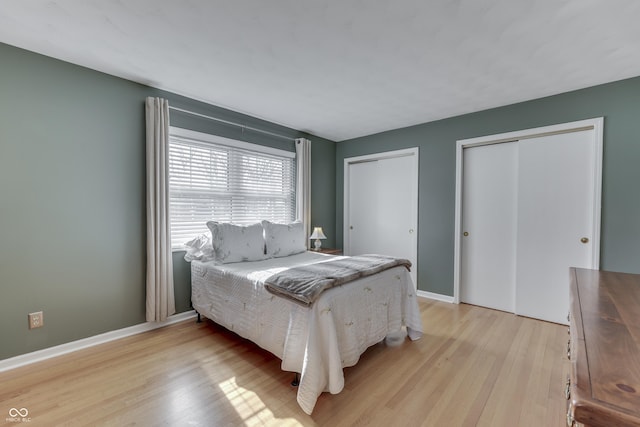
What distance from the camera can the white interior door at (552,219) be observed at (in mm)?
2756

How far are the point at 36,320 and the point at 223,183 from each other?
200cm

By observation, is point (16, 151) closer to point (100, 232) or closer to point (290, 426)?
point (100, 232)

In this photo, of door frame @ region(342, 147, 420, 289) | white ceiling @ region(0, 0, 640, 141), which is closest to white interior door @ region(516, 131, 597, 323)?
white ceiling @ region(0, 0, 640, 141)

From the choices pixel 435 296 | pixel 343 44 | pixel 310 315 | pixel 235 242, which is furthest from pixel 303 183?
pixel 310 315

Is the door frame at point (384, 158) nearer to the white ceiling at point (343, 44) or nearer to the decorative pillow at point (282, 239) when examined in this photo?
the white ceiling at point (343, 44)

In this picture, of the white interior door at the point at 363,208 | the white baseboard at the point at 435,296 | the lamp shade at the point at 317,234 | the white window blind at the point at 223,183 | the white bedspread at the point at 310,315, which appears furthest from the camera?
the white interior door at the point at 363,208

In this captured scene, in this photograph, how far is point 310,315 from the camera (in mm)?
1729

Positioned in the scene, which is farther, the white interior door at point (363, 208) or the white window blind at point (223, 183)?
the white interior door at point (363, 208)

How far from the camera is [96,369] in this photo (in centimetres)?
206

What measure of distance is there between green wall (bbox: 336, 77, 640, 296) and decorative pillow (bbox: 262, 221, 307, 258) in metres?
1.74

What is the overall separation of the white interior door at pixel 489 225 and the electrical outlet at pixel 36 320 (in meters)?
4.32

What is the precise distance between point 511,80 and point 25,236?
434 centimetres

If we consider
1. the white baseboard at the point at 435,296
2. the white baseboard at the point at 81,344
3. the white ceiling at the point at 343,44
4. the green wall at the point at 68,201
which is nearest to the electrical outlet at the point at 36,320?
the green wall at the point at 68,201

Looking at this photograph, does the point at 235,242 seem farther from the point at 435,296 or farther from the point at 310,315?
the point at 435,296
